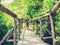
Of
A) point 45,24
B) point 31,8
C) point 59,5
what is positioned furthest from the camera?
point 31,8

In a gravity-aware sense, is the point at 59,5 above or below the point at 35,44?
above

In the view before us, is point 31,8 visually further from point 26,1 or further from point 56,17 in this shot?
point 56,17

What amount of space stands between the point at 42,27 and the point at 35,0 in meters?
1.22

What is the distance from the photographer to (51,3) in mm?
6348

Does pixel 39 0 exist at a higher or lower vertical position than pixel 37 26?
higher

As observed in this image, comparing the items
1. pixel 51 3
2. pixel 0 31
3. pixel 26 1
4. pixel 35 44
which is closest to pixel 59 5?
pixel 51 3

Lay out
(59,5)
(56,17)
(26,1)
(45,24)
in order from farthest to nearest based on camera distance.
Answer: (26,1) < (45,24) < (56,17) < (59,5)

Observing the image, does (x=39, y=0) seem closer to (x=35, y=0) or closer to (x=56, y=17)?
(x=35, y=0)

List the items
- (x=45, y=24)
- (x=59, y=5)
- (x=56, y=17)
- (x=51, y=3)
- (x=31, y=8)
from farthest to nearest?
1. (x=31, y=8)
2. (x=45, y=24)
3. (x=56, y=17)
4. (x=51, y=3)
5. (x=59, y=5)

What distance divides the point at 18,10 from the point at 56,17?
165 inches

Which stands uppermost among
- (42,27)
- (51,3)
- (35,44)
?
(51,3)

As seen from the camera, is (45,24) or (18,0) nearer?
(45,24)

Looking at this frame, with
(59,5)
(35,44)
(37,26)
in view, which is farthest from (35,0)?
(59,5)

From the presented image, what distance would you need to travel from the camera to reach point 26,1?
10039mm
